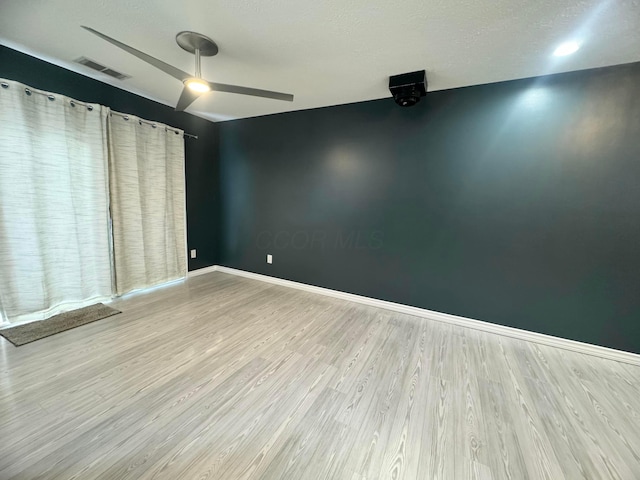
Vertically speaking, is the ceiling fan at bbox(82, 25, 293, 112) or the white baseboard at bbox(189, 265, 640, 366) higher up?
the ceiling fan at bbox(82, 25, 293, 112)

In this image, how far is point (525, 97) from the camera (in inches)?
91.1

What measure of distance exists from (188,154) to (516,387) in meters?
4.66

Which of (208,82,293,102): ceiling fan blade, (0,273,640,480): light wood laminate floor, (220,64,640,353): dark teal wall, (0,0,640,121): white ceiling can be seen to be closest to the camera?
(0,273,640,480): light wood laminate floor

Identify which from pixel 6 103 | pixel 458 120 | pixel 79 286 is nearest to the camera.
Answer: pixel 6 103

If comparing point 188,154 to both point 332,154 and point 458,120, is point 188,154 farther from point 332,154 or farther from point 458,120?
point 458,120

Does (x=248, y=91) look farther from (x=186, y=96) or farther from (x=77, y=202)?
(x=77, y=202)

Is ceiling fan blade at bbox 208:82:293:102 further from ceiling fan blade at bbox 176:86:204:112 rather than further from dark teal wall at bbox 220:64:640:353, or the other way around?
dark teal wall at bbox 220:64:640:353

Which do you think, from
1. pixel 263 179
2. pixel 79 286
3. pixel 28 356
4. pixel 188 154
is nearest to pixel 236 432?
pixel 28 356

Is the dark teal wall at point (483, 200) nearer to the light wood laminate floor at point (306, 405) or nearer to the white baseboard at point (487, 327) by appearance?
the white baseboard at point (487, 327)

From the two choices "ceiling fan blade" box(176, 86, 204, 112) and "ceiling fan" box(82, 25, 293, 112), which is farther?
"ceiling fan blade" box(176, 86, 204, 112)

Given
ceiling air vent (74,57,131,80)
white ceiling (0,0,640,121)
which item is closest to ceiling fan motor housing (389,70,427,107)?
white ceiling (0,0,640,121)

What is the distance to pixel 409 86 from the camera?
2.33 m

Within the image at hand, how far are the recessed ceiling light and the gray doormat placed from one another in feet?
15.3

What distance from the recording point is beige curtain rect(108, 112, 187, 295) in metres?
2.97
